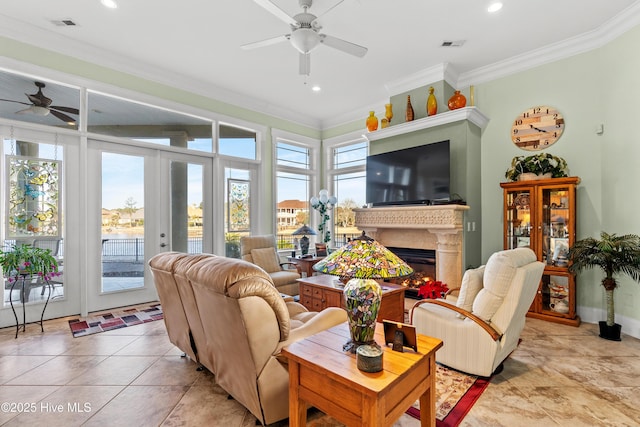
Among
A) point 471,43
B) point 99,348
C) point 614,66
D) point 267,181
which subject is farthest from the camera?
point 267,181

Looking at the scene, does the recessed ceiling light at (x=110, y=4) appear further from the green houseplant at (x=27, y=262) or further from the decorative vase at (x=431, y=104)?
the decorative vase at (x=431, y=104)

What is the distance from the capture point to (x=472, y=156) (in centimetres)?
436

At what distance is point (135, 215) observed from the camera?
4.38 metres

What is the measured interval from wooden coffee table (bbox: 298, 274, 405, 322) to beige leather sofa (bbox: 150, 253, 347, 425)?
1.13 meters

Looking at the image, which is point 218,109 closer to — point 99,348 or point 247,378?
point 99,348

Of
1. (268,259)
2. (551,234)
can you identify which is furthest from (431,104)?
(268,259)

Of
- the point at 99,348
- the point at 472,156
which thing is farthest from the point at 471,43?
the point at 99,348

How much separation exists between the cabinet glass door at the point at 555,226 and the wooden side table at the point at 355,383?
299 centimetres

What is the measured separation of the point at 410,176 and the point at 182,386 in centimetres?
381

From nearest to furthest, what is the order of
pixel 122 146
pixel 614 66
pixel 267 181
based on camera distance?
1. pixel 614 66
2. pixel 122 146
3. pixel 267 181

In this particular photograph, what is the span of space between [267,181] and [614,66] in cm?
509

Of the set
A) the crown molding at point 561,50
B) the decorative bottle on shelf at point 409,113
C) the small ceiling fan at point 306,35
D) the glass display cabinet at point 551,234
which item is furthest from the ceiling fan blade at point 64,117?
the glass display cabinet at point 551,234

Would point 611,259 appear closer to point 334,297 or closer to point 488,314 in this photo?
point 488,314

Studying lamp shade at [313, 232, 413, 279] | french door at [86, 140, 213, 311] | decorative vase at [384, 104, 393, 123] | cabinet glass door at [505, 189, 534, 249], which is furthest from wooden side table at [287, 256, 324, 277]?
lamp shade at [313, 232, 413, 279]
